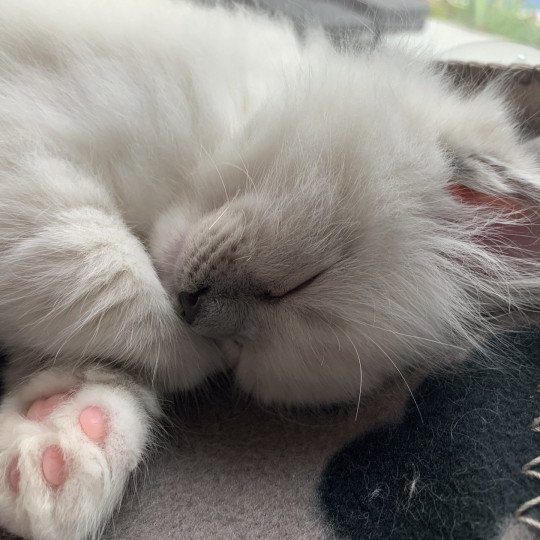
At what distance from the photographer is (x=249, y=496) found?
0.84 m

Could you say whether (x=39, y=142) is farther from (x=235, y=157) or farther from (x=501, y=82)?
(x=501, y=82)

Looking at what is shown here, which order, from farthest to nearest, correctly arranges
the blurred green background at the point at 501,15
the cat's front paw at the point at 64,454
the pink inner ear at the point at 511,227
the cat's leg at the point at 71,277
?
1. the blurred green background at the point at 501,15
2. the pink inner ear at the point at 511,227
3. the cat's leg at the point at 71,277
4. the cat's front paw at the point at 64,454

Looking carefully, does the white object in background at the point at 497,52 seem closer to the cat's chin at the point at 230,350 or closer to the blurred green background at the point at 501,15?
the blurred green background at the point at 501,15

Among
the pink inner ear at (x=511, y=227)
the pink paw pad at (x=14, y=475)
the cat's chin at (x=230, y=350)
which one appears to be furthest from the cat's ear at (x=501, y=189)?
the pink paw pad at (x=14, y=475)

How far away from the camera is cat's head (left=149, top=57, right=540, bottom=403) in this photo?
2.89ft

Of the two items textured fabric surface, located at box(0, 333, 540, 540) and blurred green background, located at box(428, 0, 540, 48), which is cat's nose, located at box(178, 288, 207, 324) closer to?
textured fabric surface, located at box(0, 333, 540, 540)

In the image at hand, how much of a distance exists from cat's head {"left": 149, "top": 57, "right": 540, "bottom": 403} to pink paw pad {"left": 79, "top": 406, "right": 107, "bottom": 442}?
0.19 meters

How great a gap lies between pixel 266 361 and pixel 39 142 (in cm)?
48

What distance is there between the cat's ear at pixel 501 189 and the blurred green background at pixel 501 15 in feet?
4.37

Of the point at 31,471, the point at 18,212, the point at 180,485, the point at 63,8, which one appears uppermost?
the point at 63,8

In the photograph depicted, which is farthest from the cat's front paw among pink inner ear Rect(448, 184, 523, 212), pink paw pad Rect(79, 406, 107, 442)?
pink inner ear Rect(448, 184, 523, 212)

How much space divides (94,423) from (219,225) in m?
0.32

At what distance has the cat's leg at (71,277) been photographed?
0.85 m

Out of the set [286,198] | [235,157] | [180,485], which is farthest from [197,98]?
[180,485]
